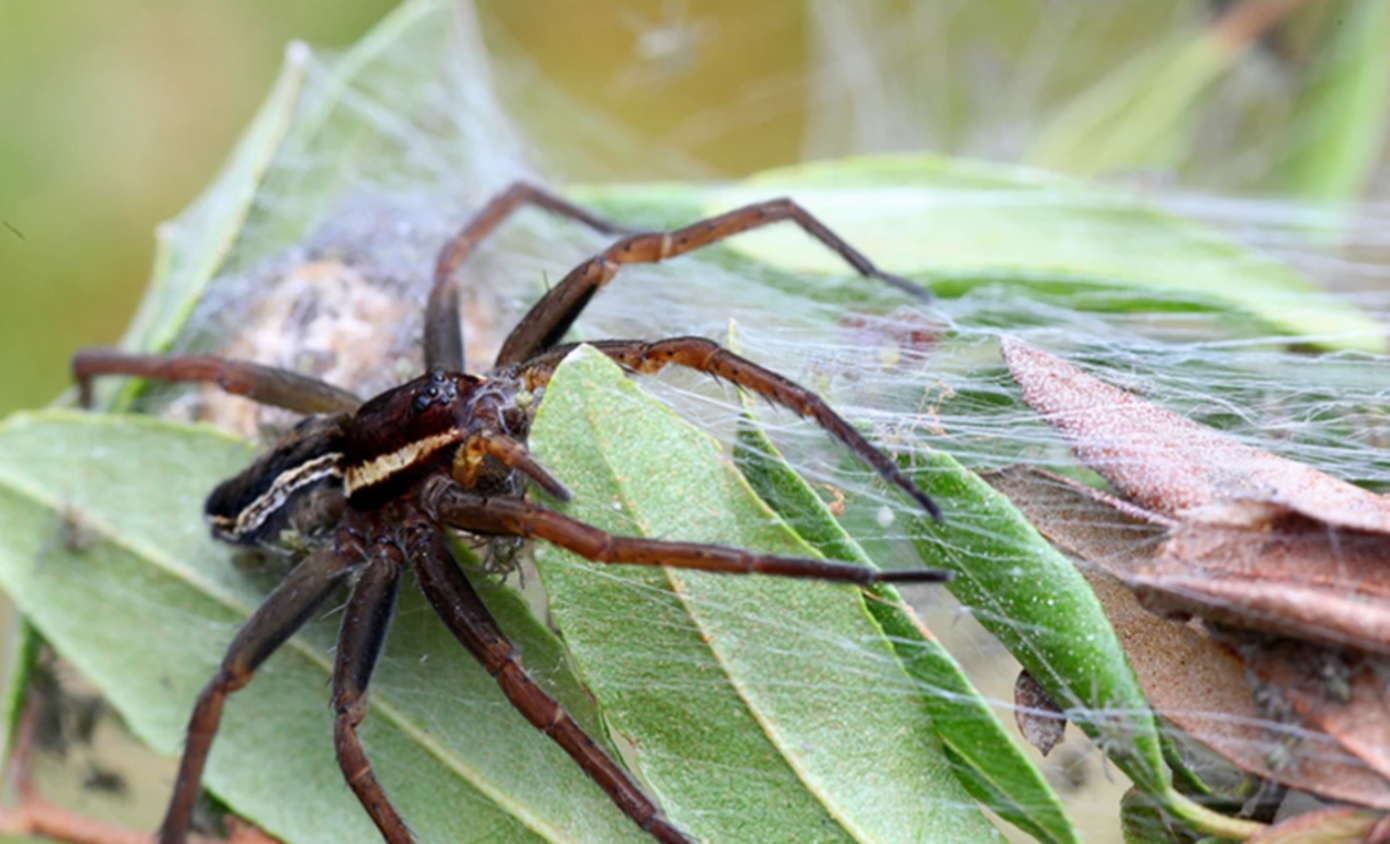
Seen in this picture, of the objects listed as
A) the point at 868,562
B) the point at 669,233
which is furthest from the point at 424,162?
the point at 868,562

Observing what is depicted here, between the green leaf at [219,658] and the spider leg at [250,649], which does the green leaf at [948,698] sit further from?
the spider leg at [250,649]

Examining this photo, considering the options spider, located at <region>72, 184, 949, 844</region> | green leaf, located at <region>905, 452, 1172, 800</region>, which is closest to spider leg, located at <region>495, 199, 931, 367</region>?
spider, located at <region>72, 184, 949, 844</region>

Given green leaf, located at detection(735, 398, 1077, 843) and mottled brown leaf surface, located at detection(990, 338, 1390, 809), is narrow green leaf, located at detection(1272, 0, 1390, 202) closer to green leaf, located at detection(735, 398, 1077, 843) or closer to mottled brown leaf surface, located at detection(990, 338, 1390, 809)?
mottled brown leaf surface, located at detection(990, 338, 1390, 809)

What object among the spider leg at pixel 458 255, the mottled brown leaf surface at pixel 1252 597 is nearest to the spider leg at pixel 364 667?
the spider leg at pixel 458 255

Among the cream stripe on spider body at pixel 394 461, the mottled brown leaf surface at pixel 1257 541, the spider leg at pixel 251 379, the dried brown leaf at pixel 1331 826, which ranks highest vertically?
the mottled brown leaf surface at pixel 1257 541

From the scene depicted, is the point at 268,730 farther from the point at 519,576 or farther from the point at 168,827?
the point at 519,576

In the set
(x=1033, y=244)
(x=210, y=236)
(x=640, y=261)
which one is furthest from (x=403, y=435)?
(x=1033, y=244)

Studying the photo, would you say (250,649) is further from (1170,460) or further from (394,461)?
(1170,460)
